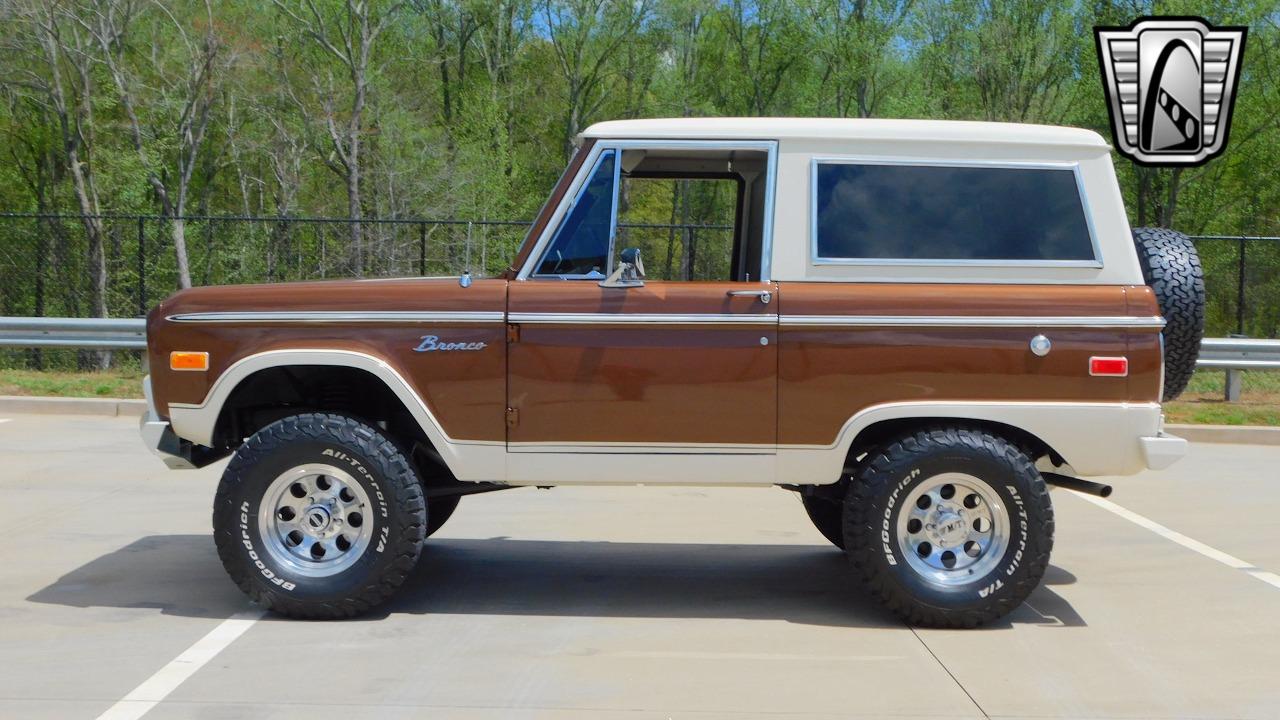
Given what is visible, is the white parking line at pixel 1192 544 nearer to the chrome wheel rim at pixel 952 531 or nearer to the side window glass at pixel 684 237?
the chrome wheel rim at pixel 952 531

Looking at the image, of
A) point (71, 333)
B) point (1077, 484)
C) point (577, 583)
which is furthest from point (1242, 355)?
point (71, 333)

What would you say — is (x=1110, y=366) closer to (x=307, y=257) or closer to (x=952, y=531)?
(x=952, y=531)

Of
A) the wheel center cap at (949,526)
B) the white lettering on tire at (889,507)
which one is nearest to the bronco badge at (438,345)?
the white lettering on tire at (889,507)

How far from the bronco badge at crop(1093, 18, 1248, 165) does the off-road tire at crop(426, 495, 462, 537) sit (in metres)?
11.6

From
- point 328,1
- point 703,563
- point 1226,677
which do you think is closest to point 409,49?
Answer: point 328,1

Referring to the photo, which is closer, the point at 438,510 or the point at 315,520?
the point at 315,520

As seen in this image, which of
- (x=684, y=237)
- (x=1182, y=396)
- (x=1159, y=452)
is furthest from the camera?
(x=684, y=237)

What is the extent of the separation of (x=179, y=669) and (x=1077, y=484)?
4.17m

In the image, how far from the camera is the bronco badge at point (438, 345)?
568 cm

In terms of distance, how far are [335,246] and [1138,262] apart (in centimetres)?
2005

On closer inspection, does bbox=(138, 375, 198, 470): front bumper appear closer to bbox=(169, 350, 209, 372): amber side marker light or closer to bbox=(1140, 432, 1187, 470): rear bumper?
bbox=(169, 350, 209, 372): amber side marker light

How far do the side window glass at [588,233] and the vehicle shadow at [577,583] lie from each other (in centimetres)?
165

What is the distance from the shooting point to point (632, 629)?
18.8 feet

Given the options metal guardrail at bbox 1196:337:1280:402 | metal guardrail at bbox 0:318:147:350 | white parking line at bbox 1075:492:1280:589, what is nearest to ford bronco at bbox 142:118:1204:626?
white parking line at bbox 1075:492:1280:589
